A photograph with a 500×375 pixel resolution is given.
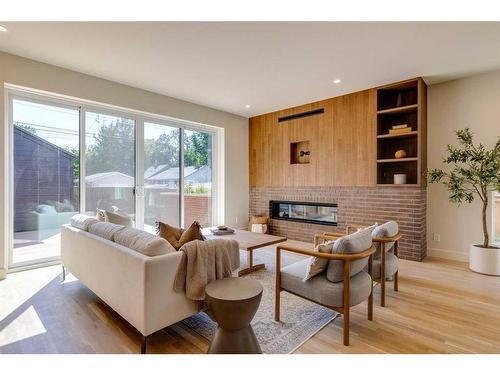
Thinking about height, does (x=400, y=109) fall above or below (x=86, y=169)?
above

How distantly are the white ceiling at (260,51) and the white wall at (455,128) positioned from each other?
27cm

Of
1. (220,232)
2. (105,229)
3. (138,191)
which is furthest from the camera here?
(138,191)

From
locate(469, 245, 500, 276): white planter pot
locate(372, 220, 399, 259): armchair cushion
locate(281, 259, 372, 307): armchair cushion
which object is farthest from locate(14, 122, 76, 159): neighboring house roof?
locate(469, 245, 500, 276): white planter pot

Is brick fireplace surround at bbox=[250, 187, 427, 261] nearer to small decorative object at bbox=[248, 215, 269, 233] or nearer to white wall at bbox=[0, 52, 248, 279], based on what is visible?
small decorative object at bbox=[248, 215, 269, 233]

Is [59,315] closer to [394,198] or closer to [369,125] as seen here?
[394,198]

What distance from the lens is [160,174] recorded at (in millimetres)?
4676

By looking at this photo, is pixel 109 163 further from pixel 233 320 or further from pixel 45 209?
pixel 233 320

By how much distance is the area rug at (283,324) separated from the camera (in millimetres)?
1844

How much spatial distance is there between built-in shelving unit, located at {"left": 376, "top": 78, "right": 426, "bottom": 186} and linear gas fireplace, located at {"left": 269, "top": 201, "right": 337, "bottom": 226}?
106cm

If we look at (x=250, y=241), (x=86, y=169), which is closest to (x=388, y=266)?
(x=250, y=241)

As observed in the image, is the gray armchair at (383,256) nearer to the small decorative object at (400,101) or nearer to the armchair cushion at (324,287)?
the armchair cushion at (324,287)

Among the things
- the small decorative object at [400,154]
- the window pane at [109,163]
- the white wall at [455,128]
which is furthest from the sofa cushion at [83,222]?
the white wall at [455,128]

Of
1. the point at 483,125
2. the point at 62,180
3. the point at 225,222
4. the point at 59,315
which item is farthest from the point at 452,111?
the point at 62,180

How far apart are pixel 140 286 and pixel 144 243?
0.28m
